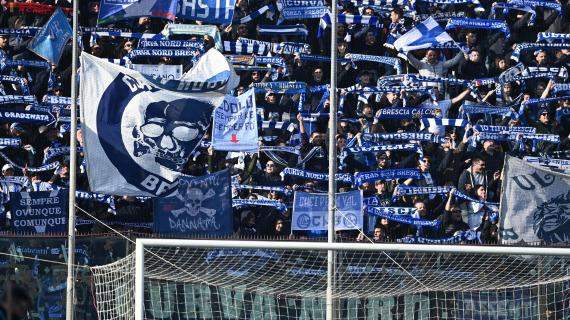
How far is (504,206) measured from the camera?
1870 cm

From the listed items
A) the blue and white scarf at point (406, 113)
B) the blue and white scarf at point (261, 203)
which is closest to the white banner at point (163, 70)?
the blue and white scarf at point (261, 203)

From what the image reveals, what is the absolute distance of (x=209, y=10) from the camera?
21062mm

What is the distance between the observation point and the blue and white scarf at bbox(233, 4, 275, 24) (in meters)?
21.8

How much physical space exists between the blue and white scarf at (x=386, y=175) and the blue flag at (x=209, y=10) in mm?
2989

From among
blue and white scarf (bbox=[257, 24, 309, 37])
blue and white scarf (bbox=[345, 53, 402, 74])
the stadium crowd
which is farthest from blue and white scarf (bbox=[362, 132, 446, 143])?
blue and white scarf (bbox=[257, 24, 309, 37])

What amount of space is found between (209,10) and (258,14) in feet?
4.07

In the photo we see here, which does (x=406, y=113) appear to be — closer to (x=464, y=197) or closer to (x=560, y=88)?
(x=464, y=197)

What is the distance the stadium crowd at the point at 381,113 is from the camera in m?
19.6

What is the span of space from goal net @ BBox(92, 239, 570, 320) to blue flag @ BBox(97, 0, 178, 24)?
5.53m

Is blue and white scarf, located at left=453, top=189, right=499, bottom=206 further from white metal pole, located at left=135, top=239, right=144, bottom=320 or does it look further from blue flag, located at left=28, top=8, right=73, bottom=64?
white metal pole, located at left=135, top=239, right=144, bottom=320

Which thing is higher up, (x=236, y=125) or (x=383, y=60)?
(x=383, y=60)

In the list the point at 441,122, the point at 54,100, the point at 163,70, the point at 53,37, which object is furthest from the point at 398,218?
the point at 53,37

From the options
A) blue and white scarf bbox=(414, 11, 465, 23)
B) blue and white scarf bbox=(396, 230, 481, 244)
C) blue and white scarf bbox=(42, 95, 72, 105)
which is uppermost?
blue and white scarf bbox=(414, 11, 465, 23)

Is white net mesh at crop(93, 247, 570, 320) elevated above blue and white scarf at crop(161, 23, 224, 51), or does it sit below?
below
